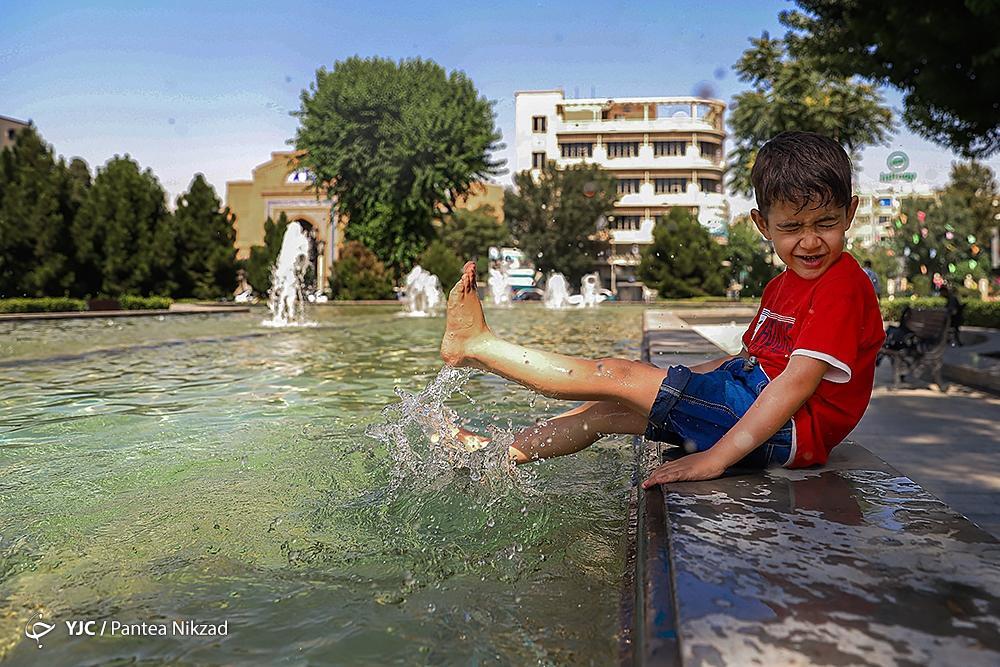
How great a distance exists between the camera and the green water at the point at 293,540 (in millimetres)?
1615

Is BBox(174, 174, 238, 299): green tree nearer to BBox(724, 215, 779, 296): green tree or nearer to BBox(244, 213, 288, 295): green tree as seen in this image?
BBox(244, 213, 288, 295): green tree

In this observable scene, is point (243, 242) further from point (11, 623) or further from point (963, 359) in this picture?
point (11, 623)

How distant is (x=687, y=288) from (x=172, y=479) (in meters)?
37.1

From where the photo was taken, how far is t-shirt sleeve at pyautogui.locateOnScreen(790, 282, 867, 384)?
2.03 meters

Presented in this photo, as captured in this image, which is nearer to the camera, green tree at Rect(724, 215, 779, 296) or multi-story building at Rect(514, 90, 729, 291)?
green tree at Rect(724, 215, 779, 296)

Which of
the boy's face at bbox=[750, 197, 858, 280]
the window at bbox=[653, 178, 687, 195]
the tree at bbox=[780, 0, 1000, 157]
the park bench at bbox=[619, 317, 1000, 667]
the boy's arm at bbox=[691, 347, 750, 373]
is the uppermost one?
the window at bbox=[653, 178, 687, 195]

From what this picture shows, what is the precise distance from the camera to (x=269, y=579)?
1958 millimetres

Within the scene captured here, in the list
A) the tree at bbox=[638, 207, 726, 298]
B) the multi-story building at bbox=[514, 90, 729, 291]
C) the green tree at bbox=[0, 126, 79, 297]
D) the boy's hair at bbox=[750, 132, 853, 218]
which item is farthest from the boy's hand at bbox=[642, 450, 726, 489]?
the multi-story building at bbox=[514, 90, 729, 291]

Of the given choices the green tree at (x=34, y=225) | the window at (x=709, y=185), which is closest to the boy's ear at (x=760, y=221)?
the green tree at (x=34, y=225)

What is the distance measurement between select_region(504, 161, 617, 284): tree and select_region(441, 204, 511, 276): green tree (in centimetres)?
159

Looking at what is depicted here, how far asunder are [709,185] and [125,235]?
46.6 m

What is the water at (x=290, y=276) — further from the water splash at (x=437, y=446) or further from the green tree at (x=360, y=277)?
the green tree at (x=360, y=277)

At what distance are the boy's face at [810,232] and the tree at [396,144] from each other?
2885cm

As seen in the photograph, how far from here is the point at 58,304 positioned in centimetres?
1938
